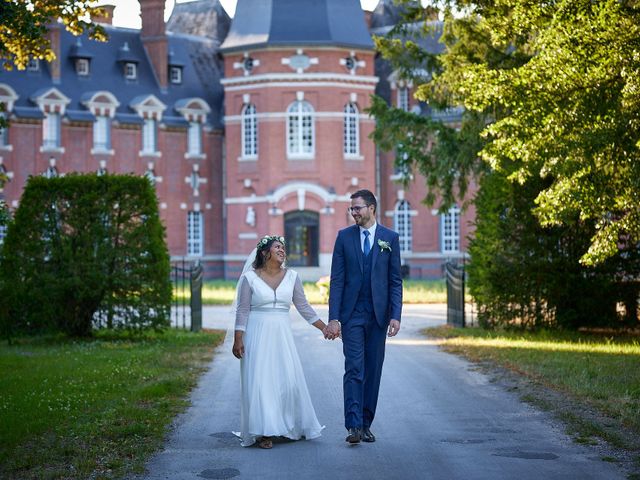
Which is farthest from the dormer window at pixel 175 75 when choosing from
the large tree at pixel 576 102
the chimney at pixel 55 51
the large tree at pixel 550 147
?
the large tree at pixel 576 102

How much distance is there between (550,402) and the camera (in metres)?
11.5

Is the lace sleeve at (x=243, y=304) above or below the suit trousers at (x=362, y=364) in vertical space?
above

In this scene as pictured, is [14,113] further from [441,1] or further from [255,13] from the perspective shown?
[441,1]

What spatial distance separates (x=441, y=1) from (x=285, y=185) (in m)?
29.2

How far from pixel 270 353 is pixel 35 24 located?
8.21 metres

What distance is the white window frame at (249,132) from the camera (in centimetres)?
5275

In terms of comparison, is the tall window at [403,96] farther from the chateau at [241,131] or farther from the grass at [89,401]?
the grass at [89,401]

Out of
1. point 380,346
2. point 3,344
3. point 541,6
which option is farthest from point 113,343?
point 380,346

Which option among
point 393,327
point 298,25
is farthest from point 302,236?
point 393,327

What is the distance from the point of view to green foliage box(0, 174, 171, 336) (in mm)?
18922

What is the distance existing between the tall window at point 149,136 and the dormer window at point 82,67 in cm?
355

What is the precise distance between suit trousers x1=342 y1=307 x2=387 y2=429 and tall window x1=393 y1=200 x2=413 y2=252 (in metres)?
45.9

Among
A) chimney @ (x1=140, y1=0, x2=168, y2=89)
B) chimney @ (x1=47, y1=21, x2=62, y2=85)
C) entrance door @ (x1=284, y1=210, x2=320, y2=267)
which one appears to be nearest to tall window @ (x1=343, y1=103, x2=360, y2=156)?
entrance door @ (x1=284, y1=210, x2=320, y2=267)

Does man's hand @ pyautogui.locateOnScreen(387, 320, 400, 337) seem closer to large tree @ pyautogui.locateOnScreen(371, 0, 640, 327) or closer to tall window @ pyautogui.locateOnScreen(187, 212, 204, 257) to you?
large tree @ pyautogui.locateOnScreen(371, 0, 640, 327)
